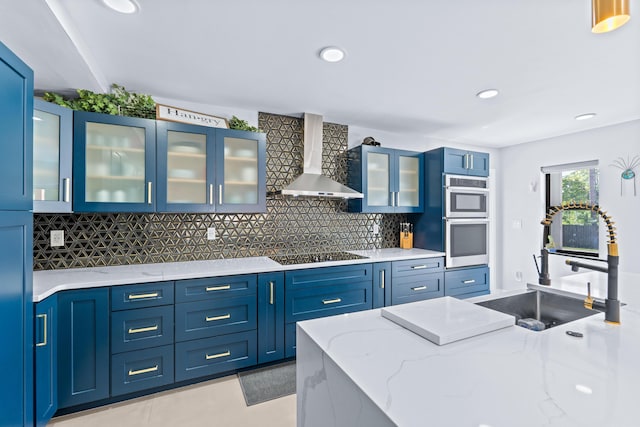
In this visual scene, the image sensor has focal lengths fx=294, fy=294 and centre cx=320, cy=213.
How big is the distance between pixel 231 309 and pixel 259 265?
1.38 feet

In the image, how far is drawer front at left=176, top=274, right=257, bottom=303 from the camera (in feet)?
7.26

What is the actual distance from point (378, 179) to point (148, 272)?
2.47 m

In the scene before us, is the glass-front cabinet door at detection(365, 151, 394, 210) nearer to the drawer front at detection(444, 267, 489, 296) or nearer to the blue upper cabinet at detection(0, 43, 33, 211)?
the drawer front at detection(444, 267, 489, 296)

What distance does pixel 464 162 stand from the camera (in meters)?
3.51

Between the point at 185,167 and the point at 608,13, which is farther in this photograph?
the point at 185,167

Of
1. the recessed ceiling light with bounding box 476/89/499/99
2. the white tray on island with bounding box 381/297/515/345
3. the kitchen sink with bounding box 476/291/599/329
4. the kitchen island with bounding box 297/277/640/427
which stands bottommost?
the kitchen sink with bounding box 476/291/599/329

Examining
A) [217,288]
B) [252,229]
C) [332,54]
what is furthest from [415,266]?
[332,54]

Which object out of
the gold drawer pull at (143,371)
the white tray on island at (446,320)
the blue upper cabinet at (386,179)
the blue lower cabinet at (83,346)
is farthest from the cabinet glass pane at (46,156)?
the blue upper cabinet at (386,179)

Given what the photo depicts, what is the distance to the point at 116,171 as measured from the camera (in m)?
2.29

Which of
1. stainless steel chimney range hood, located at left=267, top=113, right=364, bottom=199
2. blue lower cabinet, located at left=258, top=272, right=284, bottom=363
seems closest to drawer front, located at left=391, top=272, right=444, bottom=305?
stainless steel chimney range hood, located at left=267, top=113, right=364, bottom=199

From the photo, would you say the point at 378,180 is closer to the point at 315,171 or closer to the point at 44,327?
the point at 315,171

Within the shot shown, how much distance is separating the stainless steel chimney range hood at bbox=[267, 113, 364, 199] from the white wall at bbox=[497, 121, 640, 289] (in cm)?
281

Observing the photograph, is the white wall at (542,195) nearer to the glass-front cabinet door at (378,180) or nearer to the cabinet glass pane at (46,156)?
the glass-front cabinet door at (378,180)

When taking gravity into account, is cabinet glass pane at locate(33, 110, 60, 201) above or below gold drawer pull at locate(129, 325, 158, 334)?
above
